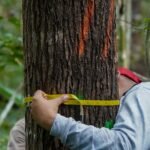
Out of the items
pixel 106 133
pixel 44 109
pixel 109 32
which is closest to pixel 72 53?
pixel 109 32

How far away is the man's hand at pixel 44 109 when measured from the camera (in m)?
3.16

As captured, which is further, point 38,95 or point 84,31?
point 84,31

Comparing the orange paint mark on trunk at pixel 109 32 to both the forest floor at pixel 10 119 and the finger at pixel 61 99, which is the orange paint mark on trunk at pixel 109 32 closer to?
the finger at pixel 61 99

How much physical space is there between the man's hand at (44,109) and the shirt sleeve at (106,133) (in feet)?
0.15

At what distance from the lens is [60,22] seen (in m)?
3.34

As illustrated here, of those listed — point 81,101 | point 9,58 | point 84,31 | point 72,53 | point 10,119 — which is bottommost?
point 10,119

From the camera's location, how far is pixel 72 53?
335 cm

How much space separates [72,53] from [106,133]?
Result: 0.51 metres

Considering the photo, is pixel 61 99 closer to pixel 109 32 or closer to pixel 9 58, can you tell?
pixel 109 32

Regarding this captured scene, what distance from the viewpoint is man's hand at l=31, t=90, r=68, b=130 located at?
3.16 meters

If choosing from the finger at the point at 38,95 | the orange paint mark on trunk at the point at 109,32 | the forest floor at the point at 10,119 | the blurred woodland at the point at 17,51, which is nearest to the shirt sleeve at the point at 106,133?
the finger at the point at 38,95

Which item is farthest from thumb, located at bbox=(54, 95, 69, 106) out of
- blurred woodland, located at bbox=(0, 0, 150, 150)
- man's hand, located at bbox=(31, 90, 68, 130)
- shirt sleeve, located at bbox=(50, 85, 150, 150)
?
blurred woodland, located at bbox=(0, 0, 150, 150)

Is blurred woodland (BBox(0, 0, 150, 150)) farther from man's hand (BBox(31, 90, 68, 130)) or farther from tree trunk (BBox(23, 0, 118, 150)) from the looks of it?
man's hand (BBox(31, 90, 68, 130))

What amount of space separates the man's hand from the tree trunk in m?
0.12
